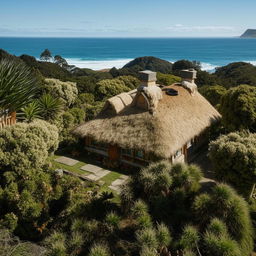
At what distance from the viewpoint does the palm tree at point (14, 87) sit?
472 inches

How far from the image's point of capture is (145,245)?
714cm

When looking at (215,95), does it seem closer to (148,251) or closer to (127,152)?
(127,152)

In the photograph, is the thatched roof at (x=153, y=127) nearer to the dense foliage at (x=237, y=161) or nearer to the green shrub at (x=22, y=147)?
the dense foliage at (x=237, y=161)

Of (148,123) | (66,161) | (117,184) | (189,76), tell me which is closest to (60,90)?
(66,161)

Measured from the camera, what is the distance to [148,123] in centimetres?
1359

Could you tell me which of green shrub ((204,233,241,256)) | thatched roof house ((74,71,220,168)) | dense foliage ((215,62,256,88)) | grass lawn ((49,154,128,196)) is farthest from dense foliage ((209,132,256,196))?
dense foliage ((215,62,256,88))

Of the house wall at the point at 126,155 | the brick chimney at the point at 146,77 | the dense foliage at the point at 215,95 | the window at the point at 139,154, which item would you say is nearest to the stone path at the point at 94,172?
the house wall at the point at 126,155

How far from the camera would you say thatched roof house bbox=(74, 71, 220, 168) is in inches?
505

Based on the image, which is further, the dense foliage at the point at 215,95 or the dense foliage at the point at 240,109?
the dense foliage at the point at 215,95

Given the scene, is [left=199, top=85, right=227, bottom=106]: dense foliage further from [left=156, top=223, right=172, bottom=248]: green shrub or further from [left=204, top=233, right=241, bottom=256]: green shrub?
[left=156, top=223, right=172, bottom=248]: green shrub

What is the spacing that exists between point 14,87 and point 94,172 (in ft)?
19.6

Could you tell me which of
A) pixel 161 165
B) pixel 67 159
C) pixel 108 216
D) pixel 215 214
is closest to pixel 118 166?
pixel 67 159

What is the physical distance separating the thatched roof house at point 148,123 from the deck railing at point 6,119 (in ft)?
12.0

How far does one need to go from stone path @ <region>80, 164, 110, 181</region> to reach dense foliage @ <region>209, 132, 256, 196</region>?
5648 millimetres
